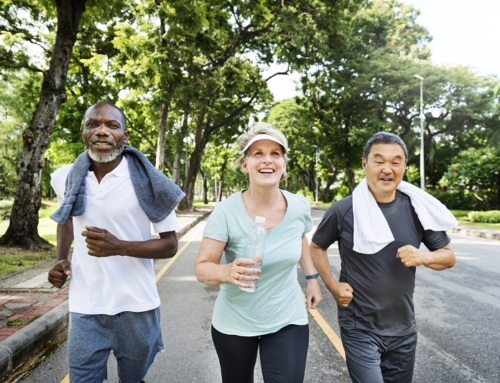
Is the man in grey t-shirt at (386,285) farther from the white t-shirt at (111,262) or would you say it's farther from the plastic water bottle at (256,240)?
the white t-shirt at (111,262)

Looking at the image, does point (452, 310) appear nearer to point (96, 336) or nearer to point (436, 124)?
point (96, 336)

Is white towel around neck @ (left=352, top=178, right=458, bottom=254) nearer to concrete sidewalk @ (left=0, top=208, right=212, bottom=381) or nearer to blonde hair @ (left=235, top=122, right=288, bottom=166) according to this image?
blonde hair @ (left=235, top=122, right=288, bottom=166)

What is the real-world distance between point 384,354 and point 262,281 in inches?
34.0

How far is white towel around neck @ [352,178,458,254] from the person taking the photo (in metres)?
2.39

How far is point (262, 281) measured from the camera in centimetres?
232

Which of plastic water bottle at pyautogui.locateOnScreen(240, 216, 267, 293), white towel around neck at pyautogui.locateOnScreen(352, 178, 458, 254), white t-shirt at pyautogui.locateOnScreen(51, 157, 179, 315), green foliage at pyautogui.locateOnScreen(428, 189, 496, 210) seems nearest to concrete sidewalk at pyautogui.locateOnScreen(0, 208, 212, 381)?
white t-shirt at pyautogui.locateOnScreen(51, 157, 179, 315)

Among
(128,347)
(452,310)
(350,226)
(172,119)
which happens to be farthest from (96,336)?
(172,119)

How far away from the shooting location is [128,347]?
2.39m

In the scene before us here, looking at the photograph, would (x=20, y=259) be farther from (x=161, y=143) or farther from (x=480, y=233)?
(x=480, y=233)

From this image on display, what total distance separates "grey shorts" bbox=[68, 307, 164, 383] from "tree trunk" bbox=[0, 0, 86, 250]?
28.8 feet

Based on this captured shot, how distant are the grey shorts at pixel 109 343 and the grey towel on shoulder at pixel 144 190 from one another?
57cm

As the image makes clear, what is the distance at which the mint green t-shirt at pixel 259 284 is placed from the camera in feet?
7.48

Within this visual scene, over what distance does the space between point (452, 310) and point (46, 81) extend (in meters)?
9.70

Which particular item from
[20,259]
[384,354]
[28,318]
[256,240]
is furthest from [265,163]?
[20,259]
